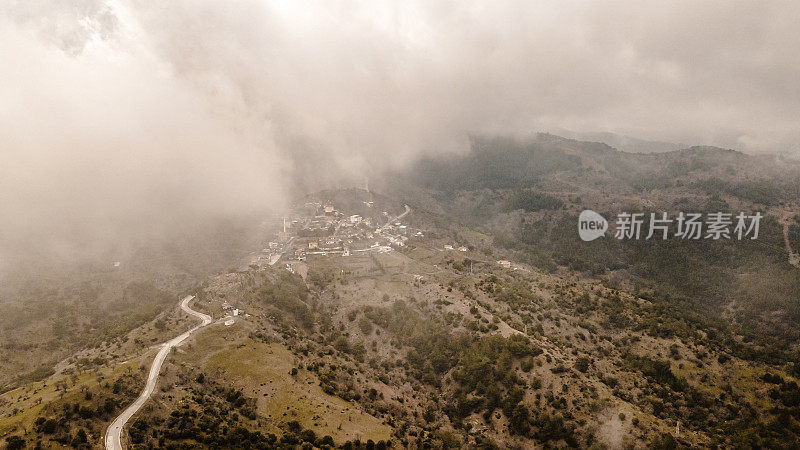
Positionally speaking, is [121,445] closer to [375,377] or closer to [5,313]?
[375,377]

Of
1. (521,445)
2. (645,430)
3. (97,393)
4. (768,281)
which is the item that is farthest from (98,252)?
(768,281)

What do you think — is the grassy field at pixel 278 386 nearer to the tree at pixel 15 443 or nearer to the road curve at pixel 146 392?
the road curve at pixel 146 392

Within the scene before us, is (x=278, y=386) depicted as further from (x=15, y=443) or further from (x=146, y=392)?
(x=15, y=443)

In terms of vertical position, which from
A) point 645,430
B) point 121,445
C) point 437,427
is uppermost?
point 121,445

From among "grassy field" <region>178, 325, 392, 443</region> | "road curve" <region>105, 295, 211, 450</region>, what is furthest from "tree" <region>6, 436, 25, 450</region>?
"grassy field" <region>178, 325, 392, 443</region>

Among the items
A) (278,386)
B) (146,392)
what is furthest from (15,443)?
(278,386)

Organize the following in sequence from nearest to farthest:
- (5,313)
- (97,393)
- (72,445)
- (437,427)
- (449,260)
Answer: (72,445)
(97,393)
(437,427)
(5,313)
(449,260)

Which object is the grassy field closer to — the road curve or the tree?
the road curve

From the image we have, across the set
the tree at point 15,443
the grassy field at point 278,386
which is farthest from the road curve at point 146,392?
the tree at point 15,443
